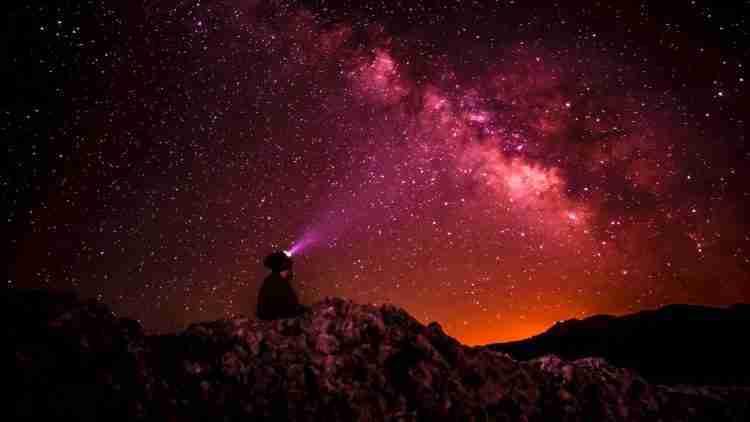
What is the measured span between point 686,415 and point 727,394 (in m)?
1.26

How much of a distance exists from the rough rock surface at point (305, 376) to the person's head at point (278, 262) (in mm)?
2397

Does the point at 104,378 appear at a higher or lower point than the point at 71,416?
higher

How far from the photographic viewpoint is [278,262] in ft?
22.5

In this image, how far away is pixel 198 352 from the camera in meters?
3.49

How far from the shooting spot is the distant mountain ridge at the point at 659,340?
24.2 m

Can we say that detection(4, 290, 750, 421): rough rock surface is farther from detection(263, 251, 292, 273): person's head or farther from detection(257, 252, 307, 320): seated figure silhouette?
detection(263, 251, 292, 273): person's head

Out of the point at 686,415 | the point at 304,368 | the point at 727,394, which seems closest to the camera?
the point at 304,368

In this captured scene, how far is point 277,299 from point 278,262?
759 mm

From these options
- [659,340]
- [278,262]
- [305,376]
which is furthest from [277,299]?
[659,340]

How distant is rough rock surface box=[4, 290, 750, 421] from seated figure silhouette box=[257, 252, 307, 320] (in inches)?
75.4

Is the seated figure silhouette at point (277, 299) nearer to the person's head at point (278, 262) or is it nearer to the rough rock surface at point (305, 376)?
the person's head at point (278, 262)

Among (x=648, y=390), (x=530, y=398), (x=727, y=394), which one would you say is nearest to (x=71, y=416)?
(x=530, y=398)

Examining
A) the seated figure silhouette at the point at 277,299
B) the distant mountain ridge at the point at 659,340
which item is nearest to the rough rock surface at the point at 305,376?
the seated figure silhouette at the point at 277,299

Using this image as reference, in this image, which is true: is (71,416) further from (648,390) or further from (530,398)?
(648,390)
